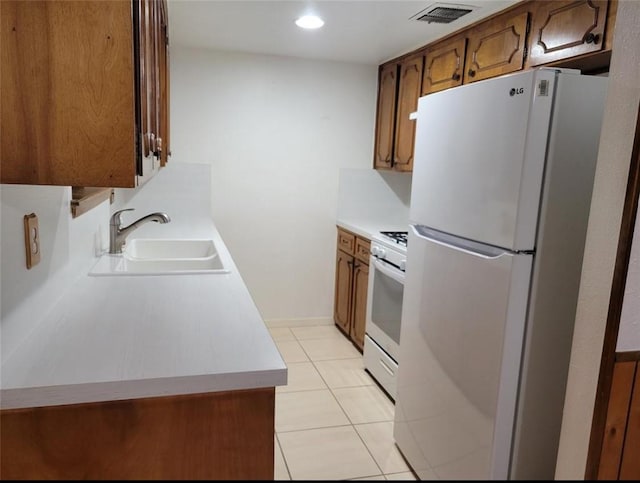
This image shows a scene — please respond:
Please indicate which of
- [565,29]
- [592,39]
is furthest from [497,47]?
[592,39]

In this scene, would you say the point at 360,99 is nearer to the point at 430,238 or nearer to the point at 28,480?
the point at 430,238

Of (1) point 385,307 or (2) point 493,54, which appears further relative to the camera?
(1) point 385,307

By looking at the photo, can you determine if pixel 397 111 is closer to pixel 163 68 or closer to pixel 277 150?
pixel 277 150

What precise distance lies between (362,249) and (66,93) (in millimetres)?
2658

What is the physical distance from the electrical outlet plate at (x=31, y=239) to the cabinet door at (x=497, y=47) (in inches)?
82.5

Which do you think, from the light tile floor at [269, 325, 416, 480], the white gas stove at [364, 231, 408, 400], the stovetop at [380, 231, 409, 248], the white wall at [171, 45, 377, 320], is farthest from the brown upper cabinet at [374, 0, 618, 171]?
the light tile floor at [269, 325, 416, 480]

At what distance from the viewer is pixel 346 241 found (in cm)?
377

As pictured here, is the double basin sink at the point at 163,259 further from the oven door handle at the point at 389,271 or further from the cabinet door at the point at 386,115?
the cabinet door at the point at 386,115

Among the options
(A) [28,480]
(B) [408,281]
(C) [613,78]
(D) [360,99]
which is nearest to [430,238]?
(B) [408,281]

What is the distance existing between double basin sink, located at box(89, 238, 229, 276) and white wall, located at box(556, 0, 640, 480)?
51.9 inches

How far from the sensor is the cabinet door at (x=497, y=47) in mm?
2221

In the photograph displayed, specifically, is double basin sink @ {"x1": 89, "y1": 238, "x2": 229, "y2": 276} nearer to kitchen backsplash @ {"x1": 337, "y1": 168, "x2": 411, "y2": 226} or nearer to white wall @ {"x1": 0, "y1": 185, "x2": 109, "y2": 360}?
white wall @ {"x1": 0, "y1": 185, "x2": 109, "y2": 360}

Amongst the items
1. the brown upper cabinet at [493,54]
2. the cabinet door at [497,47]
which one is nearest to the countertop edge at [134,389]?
the brown upper cabinet at [493,54]

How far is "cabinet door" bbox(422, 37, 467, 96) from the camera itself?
2.70m
